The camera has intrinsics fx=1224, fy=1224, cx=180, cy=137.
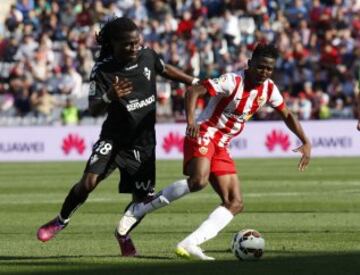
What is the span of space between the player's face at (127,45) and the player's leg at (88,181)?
0.83m

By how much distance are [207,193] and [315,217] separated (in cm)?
513

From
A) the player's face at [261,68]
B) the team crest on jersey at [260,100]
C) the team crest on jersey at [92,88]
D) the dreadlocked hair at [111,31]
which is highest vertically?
the dreadlocked hair at [111,31]

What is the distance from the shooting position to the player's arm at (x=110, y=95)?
35.4 ft

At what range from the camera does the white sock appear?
10.6 m

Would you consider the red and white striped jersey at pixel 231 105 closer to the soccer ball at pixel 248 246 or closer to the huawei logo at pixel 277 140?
the soccer ball at pixel 248 246

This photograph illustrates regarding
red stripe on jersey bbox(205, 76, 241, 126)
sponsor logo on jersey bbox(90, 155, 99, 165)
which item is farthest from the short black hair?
sponsor logo on jersey bbox(90, 155, 99, 165)

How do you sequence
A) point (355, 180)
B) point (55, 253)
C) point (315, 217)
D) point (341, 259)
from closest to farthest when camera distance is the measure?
point (341, 259) → point (55, 253) → point (315, 217) → point (355, 180)

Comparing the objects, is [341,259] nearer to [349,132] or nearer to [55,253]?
[55,253]

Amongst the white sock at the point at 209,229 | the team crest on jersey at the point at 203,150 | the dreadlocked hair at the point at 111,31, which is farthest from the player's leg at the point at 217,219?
the dreadlocked hair at the point at 111,31

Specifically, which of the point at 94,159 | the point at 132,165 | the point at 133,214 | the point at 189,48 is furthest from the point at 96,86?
the point at 189,48

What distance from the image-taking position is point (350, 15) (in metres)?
33.7

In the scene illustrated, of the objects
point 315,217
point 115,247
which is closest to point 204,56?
point 315,217

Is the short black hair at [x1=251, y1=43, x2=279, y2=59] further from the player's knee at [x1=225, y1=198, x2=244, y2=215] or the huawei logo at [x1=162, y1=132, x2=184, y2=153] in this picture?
the huawei logo at [x1=162, y1=132, x2=184, y2=153]

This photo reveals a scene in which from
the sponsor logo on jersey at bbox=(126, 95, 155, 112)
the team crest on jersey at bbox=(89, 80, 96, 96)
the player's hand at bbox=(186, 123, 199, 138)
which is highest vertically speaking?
the team crest on jersey at bbox=(89, 80, 96, 96)
